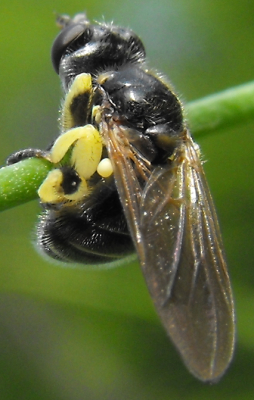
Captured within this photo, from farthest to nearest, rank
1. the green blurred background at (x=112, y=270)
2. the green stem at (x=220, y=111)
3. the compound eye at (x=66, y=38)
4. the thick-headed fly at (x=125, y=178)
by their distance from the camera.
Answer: the green blurred background at (x=112, y=270), the compound eye at (x=66, y=38), the green stem at (x=220, y=111), the thick-headed fly at (x=125, y=178)

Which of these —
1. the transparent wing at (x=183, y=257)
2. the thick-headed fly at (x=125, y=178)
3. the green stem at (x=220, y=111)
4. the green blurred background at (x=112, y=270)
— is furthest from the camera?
the green blurred background at (x=112, y=270)

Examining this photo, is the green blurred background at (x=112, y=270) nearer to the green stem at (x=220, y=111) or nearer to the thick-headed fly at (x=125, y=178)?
the thick-headed fly at (x=125, y=178)

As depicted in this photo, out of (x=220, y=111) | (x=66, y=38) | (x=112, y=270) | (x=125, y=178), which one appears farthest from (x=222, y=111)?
(x=112, y=270)

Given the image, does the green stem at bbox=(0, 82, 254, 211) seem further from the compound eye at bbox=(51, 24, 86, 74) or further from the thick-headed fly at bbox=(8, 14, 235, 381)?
the compound eye at bbox=(51, 24, 86, 74)

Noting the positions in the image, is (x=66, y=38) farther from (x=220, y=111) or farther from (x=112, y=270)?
(x=112, y=270)

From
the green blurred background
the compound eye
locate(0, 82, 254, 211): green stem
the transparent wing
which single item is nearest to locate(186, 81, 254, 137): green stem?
locate(0, 82, 254, 211): green stem

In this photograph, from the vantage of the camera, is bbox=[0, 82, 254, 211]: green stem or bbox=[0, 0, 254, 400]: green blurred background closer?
bbox=[0, 82, 254, 211]: green stem

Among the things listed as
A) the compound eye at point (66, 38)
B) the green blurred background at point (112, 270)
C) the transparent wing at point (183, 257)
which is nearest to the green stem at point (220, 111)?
the transparent wing at point (183, 257)
